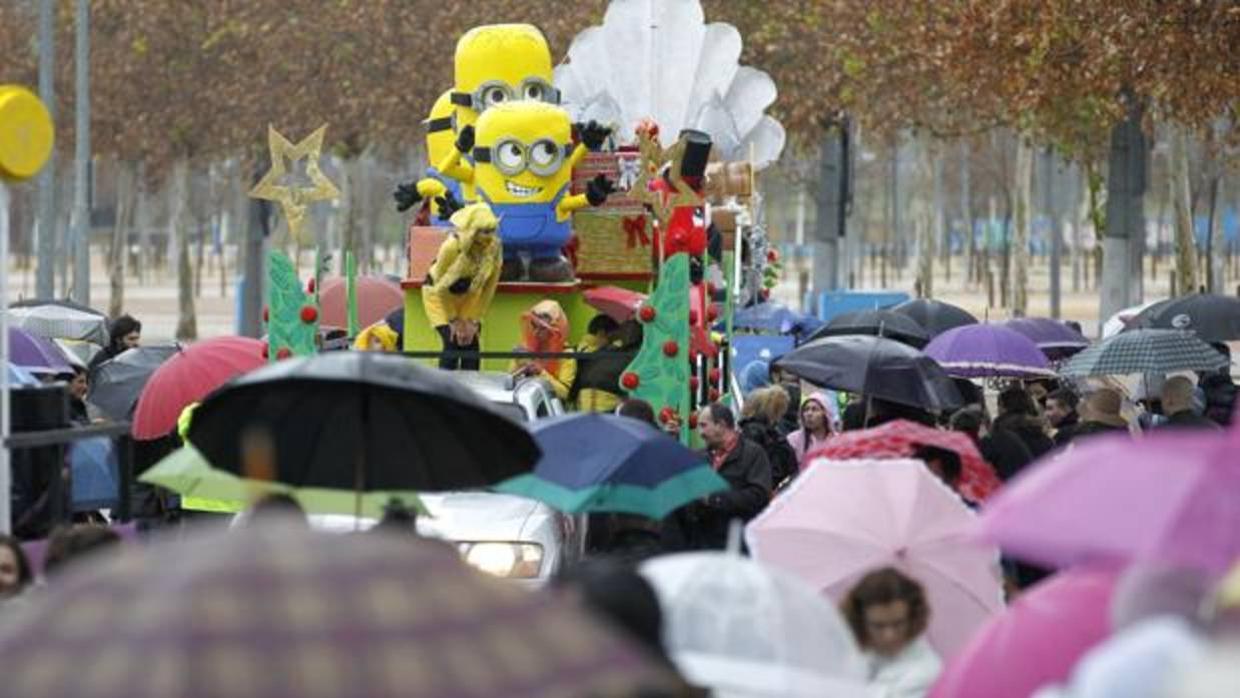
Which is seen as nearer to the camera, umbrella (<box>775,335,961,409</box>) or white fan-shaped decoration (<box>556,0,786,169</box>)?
umbrella (<box>775,335,961,409</box>)

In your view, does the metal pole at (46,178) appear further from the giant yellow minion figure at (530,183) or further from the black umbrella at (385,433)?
the black umbrella at (385,433)

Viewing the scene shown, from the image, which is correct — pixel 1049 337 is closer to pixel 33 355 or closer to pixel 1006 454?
pixel 33 355

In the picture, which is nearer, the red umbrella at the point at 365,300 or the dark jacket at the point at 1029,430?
the dark jacket at the point at 1029,430

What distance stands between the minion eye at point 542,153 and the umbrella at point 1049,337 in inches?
158

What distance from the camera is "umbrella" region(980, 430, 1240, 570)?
6457 millimetres

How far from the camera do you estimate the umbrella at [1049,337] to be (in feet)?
70.7

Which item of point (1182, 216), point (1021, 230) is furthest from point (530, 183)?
point (1021, 230)

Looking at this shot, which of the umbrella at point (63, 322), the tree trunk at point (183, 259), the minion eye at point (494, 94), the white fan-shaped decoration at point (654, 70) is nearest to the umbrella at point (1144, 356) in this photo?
the minion eye at point (494, 94)

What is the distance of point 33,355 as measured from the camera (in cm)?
1656

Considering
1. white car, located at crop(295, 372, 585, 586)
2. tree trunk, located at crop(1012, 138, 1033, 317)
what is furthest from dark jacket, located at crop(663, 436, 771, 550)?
tree trunk, located at crop(1012, 138, 1033, 317)

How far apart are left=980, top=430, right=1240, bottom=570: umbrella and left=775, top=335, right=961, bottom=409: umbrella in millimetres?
8516

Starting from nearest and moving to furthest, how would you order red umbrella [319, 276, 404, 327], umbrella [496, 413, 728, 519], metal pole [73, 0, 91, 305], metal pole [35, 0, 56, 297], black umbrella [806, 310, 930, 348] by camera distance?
umbrella [496, 413, 728, 519]
black umbrella [806, 310, 930, 348]
red umbrella [319, 276, 404, 327]
metal pole [35, 0, 56, 297]
metal pole [73, 0, 91, 305]

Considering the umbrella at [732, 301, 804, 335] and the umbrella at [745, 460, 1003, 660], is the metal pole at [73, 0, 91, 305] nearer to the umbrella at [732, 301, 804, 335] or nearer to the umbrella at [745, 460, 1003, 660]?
the umbrella at [732, 301, 804, 335]

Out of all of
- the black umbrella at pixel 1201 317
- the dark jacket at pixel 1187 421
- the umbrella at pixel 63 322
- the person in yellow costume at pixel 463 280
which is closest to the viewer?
the dark jacket at pixel 1187 421
